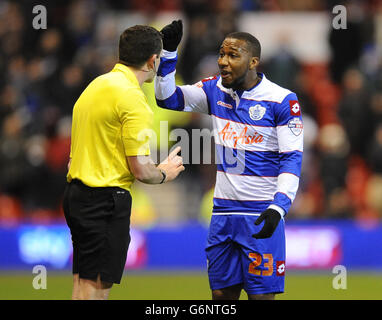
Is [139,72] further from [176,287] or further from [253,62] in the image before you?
[176,287]

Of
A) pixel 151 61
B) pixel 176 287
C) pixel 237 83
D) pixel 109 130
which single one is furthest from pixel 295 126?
pixel 176 287

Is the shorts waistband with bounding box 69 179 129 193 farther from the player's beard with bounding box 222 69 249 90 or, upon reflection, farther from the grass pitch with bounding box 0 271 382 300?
the grass pitch with bounding box 0 271 382 300

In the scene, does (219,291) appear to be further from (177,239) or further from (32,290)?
(177,239)

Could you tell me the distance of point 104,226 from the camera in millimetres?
5945

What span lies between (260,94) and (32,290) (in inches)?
233

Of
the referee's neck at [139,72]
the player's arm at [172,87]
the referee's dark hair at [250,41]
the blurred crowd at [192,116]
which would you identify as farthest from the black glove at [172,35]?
the blurred crowd at [192,116]

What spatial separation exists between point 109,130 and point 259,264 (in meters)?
1.63

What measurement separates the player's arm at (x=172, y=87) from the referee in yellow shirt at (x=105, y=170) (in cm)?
63

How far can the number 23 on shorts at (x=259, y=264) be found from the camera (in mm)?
6398

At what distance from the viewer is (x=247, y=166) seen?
6527 millimetres

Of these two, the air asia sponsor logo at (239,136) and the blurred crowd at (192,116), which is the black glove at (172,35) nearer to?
the air asia sponsor logo at (239,136)

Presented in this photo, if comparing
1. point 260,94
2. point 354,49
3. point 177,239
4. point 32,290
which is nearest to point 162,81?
point 260,94

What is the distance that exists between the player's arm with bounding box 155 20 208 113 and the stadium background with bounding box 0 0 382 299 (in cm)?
455

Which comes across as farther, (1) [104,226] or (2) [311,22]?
(2) [311,22]
